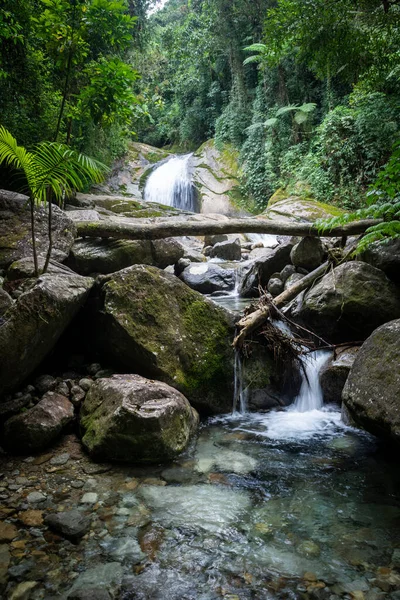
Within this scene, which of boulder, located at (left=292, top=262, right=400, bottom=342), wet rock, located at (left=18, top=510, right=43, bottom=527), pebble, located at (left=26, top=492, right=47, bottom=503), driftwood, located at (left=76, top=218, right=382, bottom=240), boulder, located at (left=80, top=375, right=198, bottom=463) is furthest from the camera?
driftwood, located at (left=76, top=218, right=382, bottom=240)

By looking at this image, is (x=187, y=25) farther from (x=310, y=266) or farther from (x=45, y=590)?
(x=45, y=590)

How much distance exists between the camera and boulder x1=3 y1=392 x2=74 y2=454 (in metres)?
2.98

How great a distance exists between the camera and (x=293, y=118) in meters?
17.8

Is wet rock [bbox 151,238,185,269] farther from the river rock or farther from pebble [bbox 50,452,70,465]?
pebble [bbox 50,452,70,465]

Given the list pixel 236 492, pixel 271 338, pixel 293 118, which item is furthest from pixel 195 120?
pixel 236 492

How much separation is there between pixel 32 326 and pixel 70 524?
1.49 meters

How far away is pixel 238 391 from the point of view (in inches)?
169

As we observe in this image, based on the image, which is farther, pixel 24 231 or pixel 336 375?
pixel 24 231

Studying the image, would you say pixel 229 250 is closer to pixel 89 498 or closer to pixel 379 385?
pixel 379 385

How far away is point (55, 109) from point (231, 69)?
16.3 m

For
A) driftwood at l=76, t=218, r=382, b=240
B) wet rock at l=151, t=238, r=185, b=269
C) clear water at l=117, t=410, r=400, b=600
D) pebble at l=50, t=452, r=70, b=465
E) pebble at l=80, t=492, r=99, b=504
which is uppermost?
driftwood at l=76, t=218, r=382, b=240

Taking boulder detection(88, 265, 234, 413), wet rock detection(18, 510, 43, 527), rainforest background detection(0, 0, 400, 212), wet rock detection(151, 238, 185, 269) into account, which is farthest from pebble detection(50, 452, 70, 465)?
rainforest background detection(0, 0, 400, 212)

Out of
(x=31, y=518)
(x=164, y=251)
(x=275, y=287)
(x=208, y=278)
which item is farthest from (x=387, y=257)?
(x=208, y=278)

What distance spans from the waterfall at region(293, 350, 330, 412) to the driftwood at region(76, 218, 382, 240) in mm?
1874
